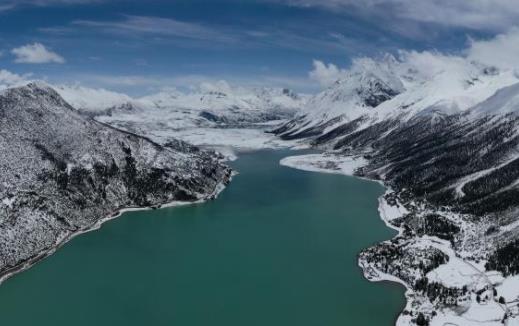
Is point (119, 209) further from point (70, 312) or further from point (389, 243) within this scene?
point (389, 243)

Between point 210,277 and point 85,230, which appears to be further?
point 85,230

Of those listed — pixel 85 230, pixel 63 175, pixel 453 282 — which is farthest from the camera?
pixel 63 175

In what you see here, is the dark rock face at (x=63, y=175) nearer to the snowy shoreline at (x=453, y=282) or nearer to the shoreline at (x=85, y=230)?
the shoreline at (x=85, y=230)

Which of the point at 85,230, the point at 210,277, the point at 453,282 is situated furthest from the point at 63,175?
the point at 453,282

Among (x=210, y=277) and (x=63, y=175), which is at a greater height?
(x=63, y=175)

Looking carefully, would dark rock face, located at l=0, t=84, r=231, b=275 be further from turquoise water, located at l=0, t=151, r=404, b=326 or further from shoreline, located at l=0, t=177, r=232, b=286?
turquoise water, located at l=0, t=151, r=404, b=326

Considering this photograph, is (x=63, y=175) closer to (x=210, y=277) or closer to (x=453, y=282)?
(x=210, y=277)
